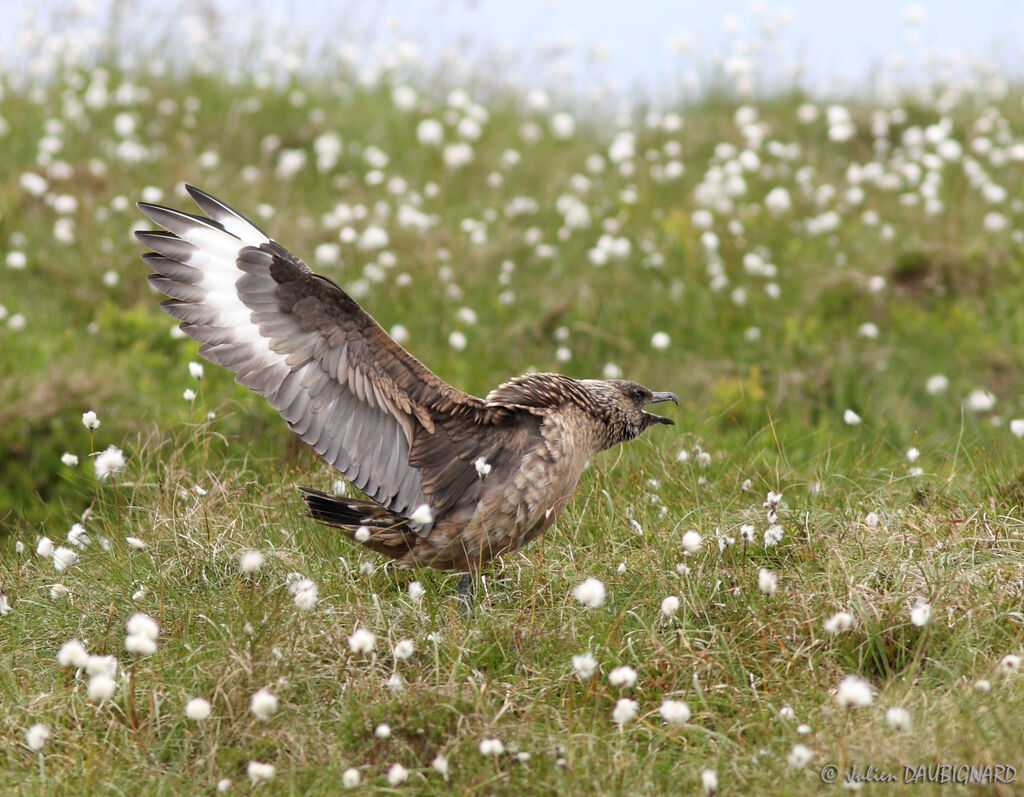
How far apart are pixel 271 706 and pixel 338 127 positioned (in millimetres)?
6445

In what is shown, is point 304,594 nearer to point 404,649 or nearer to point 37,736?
point 404,649

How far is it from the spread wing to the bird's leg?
0.24m

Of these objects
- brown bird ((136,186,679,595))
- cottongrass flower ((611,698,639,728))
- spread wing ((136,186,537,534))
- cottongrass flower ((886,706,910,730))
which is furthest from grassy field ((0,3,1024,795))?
spread wing ((136,186,537,534))

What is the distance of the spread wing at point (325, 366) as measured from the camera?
3842 millimetres

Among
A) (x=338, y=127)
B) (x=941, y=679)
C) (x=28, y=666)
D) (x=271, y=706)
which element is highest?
(x=338, y=127)

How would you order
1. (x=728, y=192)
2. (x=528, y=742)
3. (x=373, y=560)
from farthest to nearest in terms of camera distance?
(x=728, y=192) → (x=373, y=560) → (x=528, y=742)

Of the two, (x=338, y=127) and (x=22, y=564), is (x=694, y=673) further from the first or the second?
(x=338, y=127)

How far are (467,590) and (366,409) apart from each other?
672 millimetres

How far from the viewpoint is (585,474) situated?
4.81 metres

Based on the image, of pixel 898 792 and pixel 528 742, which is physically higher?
pixel 898 792

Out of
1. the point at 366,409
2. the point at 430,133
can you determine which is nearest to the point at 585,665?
the point at 366,409

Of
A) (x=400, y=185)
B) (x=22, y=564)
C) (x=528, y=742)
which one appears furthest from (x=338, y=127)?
(x=528, y=742)

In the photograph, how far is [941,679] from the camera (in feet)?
11.3

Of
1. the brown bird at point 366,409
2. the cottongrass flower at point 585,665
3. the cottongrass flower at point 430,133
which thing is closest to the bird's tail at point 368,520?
the brown bird at point 366,409
